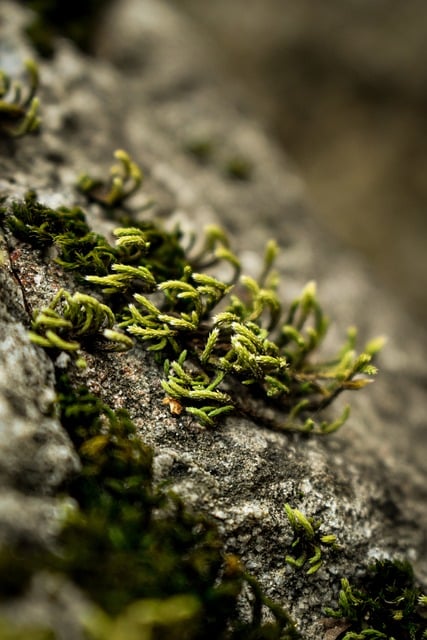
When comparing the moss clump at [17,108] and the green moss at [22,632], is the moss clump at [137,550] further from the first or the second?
the moss clump at [17,108]

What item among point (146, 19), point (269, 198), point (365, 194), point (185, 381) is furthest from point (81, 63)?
point (365, 194)

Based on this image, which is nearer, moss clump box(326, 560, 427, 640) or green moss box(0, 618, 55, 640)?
green moss box(0, 618, 55, 640)

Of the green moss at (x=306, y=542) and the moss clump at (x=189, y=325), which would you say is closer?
the green moss at (x=306, y=542)

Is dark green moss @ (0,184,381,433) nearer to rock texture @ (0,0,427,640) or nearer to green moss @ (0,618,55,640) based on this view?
rock texture @ (0,0,427,640)

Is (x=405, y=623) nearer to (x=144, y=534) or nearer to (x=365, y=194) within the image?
(x=144, y=534)

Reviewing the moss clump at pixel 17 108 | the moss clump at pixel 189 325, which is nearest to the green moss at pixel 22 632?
the moss clump at pixel 189 325

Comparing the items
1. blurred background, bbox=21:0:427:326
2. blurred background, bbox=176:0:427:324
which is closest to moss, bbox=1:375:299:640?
blurred background, bbox=21:0:427:326

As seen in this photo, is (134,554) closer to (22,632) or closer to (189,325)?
(22,632)
